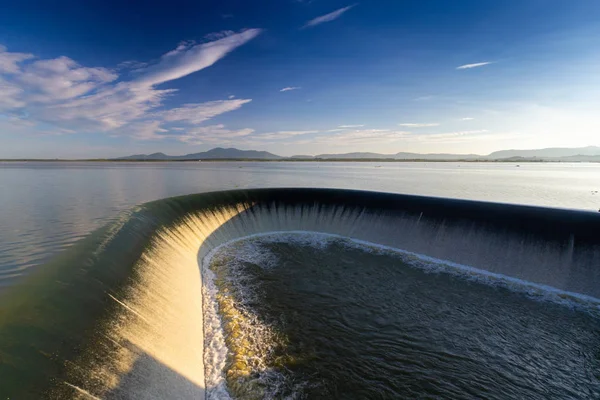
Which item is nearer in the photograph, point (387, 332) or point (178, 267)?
point (387, 332)

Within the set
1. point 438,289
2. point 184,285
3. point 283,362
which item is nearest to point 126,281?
point 184,285

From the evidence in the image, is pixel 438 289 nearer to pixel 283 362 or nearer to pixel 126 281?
pixel 283 362

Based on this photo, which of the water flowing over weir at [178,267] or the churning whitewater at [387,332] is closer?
the water flowing over weir at [178,267]

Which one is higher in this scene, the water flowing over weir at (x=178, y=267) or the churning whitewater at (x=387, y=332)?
the water flowing over weir at (x=178, y=267)

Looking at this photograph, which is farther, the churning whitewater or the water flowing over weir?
the churning whitewater

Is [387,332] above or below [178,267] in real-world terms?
below

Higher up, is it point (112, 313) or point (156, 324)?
point (112, 313)

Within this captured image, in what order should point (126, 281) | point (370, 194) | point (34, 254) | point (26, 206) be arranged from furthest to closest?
point (370, 194) → point (26, 206) → point (34, 254) → point (126, 281)

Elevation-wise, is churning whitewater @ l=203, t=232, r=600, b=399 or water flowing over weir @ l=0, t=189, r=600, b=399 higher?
water flowing over weir @ l=0, t=189, r=600, b=399
